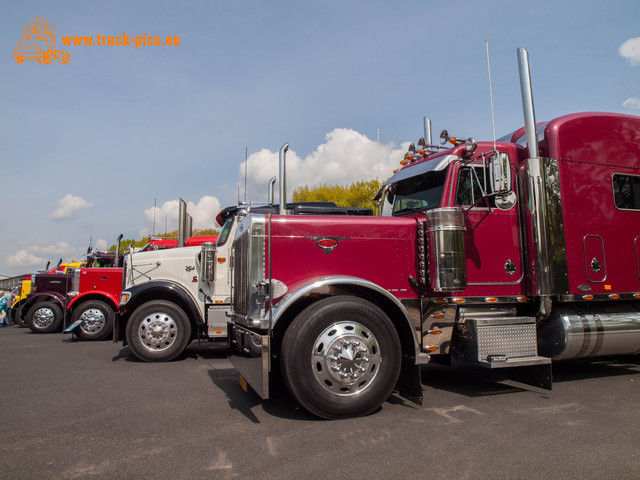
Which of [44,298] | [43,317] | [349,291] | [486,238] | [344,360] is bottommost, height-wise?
[43,317]

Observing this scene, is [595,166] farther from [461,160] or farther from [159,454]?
[159,454]

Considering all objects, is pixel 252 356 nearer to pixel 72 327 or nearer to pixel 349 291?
pixel 349 291

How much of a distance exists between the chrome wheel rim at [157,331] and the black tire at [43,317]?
753 centimetres

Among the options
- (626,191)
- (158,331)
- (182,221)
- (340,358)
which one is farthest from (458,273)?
(182,221)

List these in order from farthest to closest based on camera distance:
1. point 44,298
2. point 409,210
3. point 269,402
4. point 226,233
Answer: point 44,298 → point 226,233 → point 409,210 → point 269,402

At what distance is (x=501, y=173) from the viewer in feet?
15.0

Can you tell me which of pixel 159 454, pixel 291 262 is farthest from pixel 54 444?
pixel 291 262

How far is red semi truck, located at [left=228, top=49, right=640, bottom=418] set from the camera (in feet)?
13.4

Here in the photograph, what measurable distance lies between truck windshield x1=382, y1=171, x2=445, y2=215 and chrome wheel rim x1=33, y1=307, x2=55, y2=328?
11.6m

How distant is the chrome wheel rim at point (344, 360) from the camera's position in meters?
3.99

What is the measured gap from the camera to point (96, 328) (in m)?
11.0

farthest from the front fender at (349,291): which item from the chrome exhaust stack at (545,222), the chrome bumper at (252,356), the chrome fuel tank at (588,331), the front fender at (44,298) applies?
the front fender at (44,298)

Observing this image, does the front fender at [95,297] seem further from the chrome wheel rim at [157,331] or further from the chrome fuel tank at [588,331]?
the chrome fuel tank at [588,331]

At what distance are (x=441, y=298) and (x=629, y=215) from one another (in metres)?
2.99
